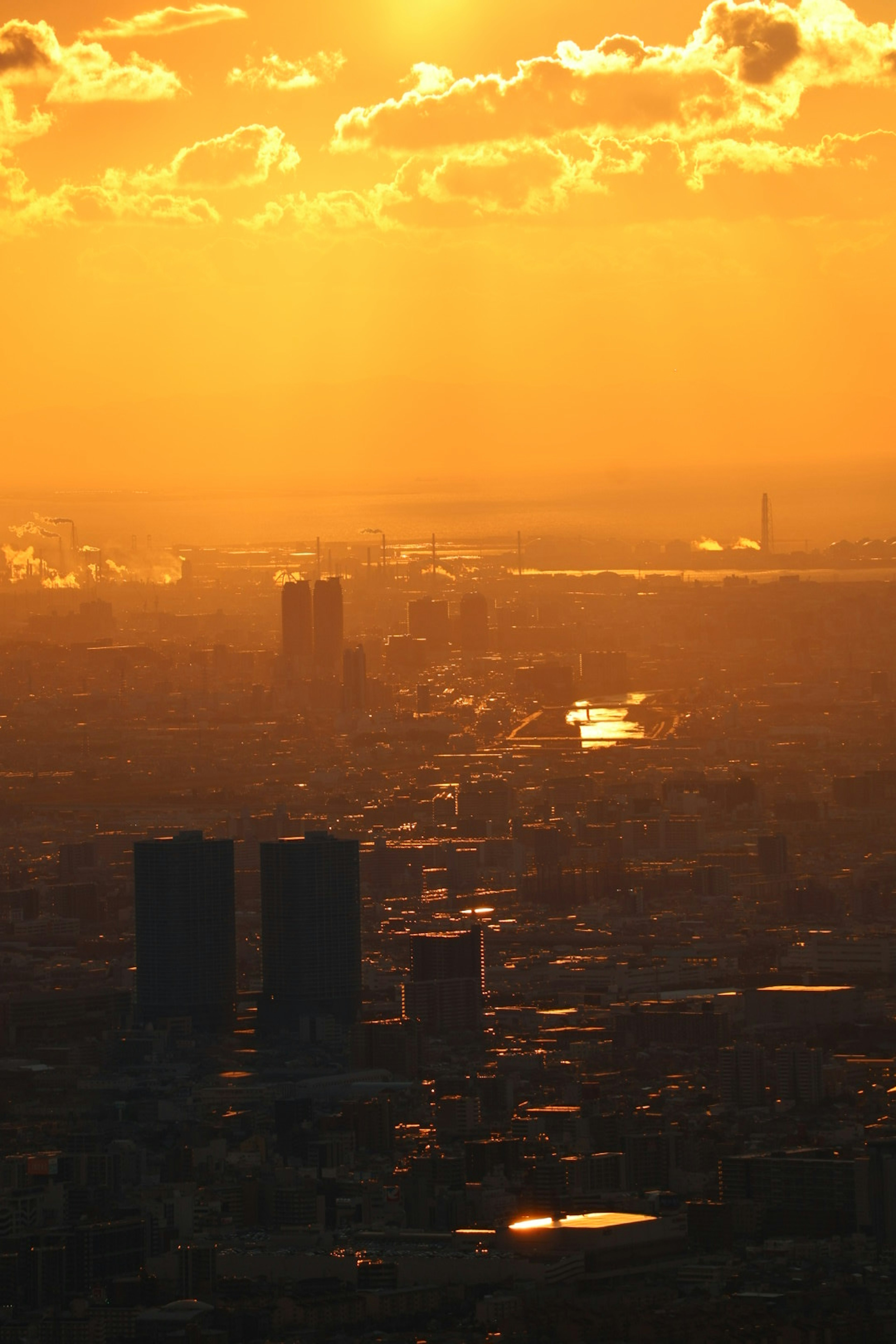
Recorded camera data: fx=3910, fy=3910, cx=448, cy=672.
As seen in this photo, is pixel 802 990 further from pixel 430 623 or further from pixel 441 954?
pixel 430 623

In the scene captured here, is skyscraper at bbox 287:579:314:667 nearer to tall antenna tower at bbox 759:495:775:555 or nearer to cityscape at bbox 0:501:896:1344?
cityscape at bbox 0:501:896:1344

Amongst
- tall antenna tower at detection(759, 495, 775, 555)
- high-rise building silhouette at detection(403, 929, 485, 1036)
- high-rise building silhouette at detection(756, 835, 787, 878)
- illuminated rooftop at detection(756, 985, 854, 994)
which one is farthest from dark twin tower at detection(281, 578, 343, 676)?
illuminated rooftop at detection(756, 985, 854, 994)

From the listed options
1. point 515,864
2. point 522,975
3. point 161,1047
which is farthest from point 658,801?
point 161,1047

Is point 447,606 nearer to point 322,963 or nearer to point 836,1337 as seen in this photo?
point 322,963

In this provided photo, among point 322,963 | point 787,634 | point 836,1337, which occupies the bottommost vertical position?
point 836,1337

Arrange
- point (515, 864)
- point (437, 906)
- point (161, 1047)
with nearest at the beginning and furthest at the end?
point (161, 1047) → point (437, 906) → point (515, 864)

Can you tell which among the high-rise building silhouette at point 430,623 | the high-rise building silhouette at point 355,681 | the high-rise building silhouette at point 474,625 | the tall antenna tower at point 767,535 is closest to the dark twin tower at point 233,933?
the high-rise building silhouette at point 355,681

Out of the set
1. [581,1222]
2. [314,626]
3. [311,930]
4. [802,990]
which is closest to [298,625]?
[314,626]
